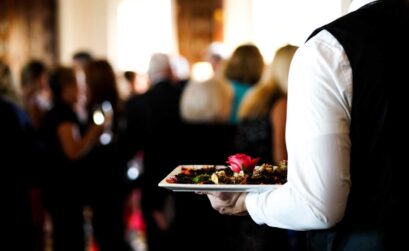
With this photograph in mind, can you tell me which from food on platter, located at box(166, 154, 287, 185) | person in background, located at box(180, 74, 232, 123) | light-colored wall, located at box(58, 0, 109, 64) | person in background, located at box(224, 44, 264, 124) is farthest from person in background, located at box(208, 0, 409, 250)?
light-colored wall, located at box(58, 0, 109, 64)

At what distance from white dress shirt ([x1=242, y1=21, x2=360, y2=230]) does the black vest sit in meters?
0.03

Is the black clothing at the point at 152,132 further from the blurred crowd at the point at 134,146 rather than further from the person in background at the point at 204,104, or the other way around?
the person in background at the point at 204,104

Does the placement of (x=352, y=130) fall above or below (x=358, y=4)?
below

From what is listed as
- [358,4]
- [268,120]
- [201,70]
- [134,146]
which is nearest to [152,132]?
[134,146]

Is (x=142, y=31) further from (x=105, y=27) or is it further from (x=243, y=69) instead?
(x=243, y=69)

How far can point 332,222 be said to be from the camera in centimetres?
144

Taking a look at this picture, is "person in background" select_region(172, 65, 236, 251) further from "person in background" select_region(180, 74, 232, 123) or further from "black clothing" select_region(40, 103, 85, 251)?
"black clothing" select_region(40, 103, 85, 251)

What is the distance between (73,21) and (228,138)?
6473mm

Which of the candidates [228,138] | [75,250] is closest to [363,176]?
[228,138]

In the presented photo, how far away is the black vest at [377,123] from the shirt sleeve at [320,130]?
0.03 meters

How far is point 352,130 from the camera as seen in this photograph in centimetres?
142

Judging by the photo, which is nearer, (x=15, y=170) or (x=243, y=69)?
(x=15, y=170)

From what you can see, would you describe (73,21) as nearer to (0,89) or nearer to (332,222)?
(0,89)

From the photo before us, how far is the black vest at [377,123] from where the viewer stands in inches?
55.5
